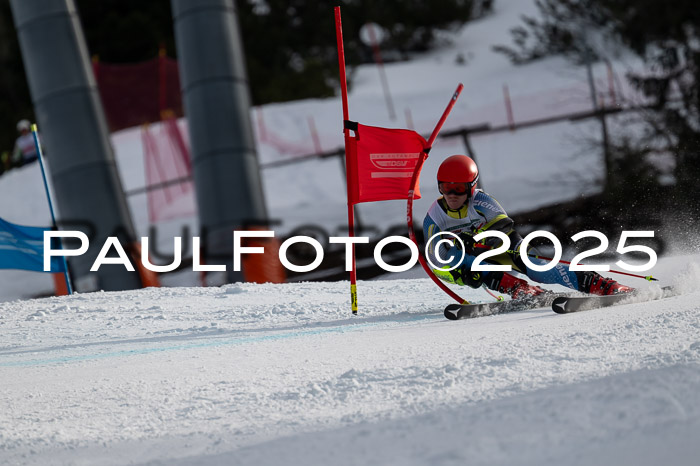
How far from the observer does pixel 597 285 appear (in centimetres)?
569

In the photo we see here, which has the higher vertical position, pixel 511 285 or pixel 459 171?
pixel 459 171

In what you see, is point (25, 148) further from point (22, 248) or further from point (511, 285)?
point (511, 285)

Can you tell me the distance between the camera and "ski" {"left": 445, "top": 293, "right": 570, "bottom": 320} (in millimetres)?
5496

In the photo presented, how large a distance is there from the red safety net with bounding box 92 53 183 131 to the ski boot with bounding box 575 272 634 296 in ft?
51.6

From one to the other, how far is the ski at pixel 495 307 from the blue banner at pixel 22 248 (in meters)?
4.36

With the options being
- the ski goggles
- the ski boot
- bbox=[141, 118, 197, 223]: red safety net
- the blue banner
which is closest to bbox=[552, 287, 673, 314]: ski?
the ski boot

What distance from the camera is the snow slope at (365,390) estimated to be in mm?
2629

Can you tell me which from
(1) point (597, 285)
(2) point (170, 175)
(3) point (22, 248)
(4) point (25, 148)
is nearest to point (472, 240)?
(1) point (597, 285)

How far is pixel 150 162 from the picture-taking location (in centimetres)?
1838

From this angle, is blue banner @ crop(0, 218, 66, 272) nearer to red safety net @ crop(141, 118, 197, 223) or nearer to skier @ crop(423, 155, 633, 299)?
skier @ crop(423, 155, 633, 299)

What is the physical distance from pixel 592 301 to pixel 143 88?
16795mm

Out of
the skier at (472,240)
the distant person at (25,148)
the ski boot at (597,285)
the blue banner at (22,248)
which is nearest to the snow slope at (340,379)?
the ski boot at (597,285)
